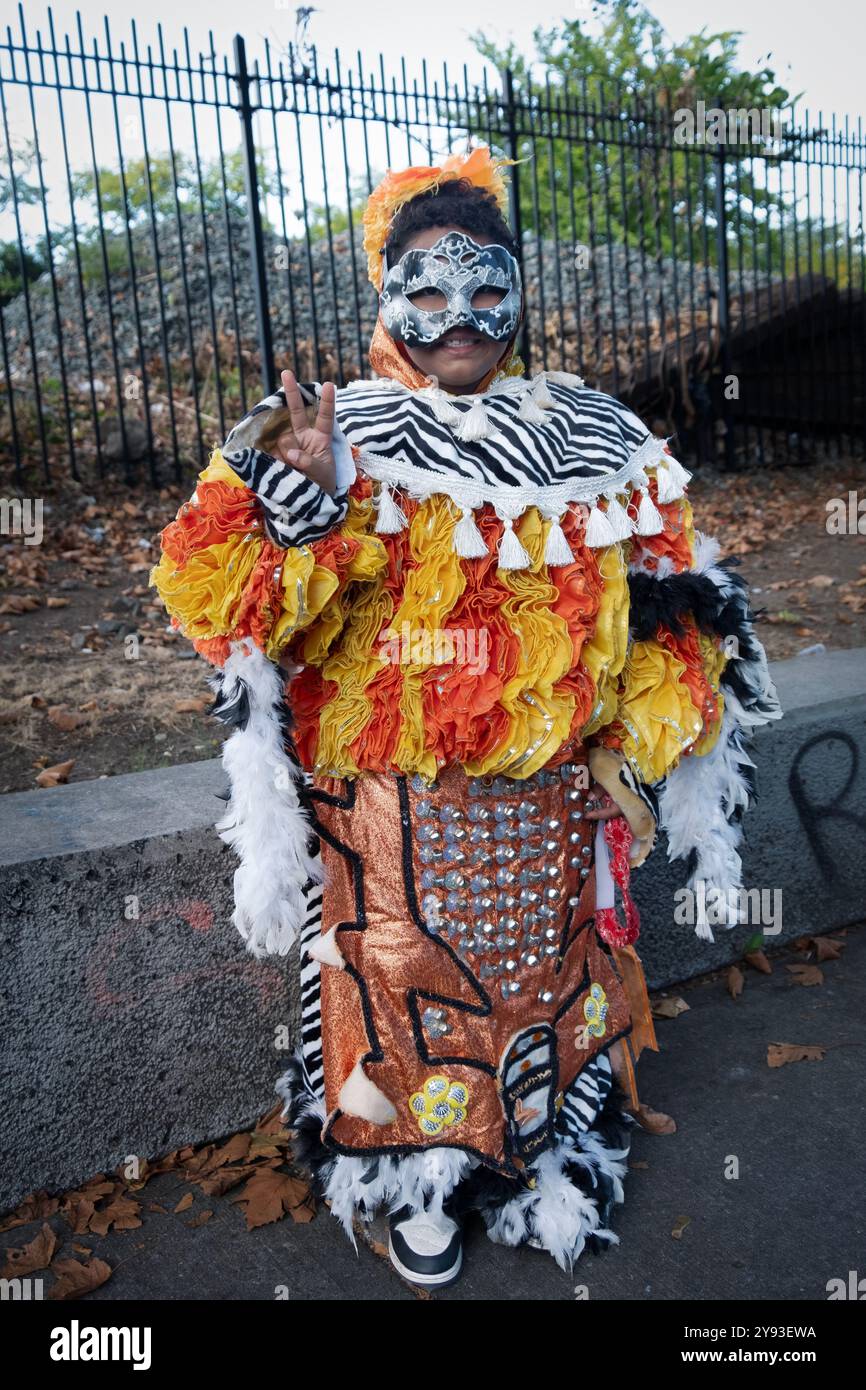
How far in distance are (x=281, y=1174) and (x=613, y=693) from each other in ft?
4.64

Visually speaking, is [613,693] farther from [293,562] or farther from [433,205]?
[433,205]

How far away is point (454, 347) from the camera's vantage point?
221 cm

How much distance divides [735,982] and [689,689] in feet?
5.26

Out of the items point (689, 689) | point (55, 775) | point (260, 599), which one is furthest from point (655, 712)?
point (55, 775)

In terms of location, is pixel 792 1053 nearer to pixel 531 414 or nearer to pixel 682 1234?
pixel 682 1234

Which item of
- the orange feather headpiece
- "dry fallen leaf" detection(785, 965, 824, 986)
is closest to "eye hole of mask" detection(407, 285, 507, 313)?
the orange feather headpiece

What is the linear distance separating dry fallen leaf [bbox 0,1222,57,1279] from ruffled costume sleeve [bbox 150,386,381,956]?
0.88m

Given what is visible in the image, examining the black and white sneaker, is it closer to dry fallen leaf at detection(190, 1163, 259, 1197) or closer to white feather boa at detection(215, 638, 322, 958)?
dry fallen leaf at detection(190, 1163, 259, 1197)

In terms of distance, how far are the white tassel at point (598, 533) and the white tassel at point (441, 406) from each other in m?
0.34

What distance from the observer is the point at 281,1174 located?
263 centimetres

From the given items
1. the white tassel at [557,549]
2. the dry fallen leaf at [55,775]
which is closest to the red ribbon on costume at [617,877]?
the white tassel at [557,549]

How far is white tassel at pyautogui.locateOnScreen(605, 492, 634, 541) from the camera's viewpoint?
2230 millimetres

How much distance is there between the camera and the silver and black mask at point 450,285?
2.15 metres

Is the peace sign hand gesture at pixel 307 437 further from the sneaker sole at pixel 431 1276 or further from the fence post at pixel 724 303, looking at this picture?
the fence post at pixel 724 303
